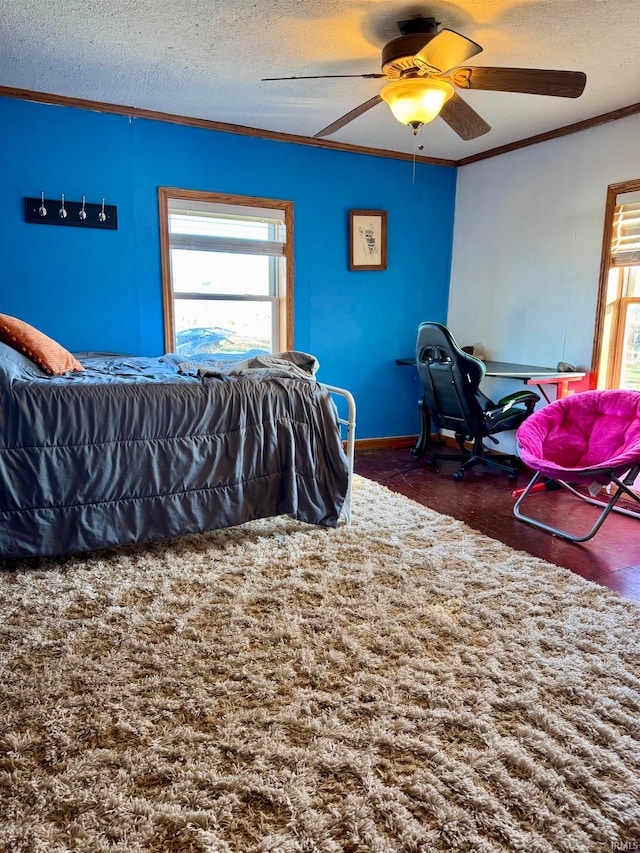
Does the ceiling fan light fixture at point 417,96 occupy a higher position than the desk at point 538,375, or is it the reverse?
the ceiling fan light fixture at point 417,96

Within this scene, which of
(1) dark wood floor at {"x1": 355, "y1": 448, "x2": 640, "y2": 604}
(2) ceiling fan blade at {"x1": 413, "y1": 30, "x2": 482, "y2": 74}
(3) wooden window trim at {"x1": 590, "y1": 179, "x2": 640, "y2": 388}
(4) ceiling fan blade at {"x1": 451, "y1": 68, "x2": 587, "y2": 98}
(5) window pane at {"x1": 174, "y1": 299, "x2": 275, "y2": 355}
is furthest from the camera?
(5) window pane at {"x1": 174, "y1": 299, "x2": 275, "y2": 355}

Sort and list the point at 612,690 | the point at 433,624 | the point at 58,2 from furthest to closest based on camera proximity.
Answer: the point at 58,2, the point at 433,624, the point at 612,690

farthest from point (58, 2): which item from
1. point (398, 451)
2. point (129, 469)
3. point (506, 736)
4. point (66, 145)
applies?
point (398, 451)

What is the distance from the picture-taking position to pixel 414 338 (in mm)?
4973

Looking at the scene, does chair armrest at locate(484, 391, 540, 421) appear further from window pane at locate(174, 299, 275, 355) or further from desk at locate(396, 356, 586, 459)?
window pane at locate(174, 299, 275, 355)

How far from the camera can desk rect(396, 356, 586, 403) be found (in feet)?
12.0

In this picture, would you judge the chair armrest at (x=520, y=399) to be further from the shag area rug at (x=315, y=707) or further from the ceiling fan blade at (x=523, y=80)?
the ceiling fan blade at (x=523, y=80)

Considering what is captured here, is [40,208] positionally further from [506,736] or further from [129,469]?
[506,736]

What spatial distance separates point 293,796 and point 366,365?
3.81 meters

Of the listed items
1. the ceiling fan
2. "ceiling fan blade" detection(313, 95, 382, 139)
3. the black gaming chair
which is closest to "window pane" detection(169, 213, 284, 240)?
"ceiling fan blade" detection(313, 95, 382, 139)

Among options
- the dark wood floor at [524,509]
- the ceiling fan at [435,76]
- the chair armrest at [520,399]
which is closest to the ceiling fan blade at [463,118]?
the ceiling fan at [435,76]

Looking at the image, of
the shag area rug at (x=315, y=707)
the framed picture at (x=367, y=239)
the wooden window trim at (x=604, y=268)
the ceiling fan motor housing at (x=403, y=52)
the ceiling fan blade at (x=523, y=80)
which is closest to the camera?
the shag area rug at (x=315, y=707)

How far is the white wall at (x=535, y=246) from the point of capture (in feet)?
12.4

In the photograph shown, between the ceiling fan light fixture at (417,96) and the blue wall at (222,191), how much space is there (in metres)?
1.77
